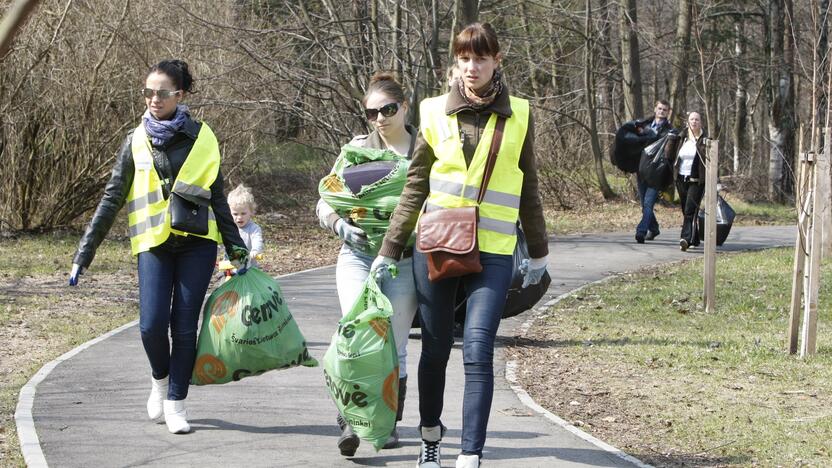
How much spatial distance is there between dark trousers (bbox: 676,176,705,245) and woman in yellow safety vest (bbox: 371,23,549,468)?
36.6ft

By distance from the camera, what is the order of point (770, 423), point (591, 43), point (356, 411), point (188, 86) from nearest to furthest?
point (356, 411)
point (188, 86)
point (770, 423)
point (591, 43)

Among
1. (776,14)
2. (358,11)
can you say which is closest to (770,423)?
(358,11)

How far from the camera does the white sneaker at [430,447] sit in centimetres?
531

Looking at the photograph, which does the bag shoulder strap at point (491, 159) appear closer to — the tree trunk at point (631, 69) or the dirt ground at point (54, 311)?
the dirt ground at point (54, 311)

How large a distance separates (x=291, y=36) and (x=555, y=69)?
11.1 m

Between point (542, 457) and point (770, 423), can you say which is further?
point (770, 423)

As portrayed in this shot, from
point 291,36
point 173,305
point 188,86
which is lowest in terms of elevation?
point 173,305

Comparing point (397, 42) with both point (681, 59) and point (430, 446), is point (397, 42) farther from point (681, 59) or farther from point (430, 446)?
point (430, 446)

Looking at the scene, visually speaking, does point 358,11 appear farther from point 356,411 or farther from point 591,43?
point 356,411

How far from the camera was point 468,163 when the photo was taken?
198 inches

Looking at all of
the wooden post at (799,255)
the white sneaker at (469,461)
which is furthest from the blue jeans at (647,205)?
the white sneaker at (469,461)

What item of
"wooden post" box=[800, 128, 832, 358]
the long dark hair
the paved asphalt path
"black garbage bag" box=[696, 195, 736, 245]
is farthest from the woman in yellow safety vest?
"black garbage bag" box=[696, 195, 736, 245]

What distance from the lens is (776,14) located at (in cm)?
2680

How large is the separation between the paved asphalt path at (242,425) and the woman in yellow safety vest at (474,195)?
770 millimetres
